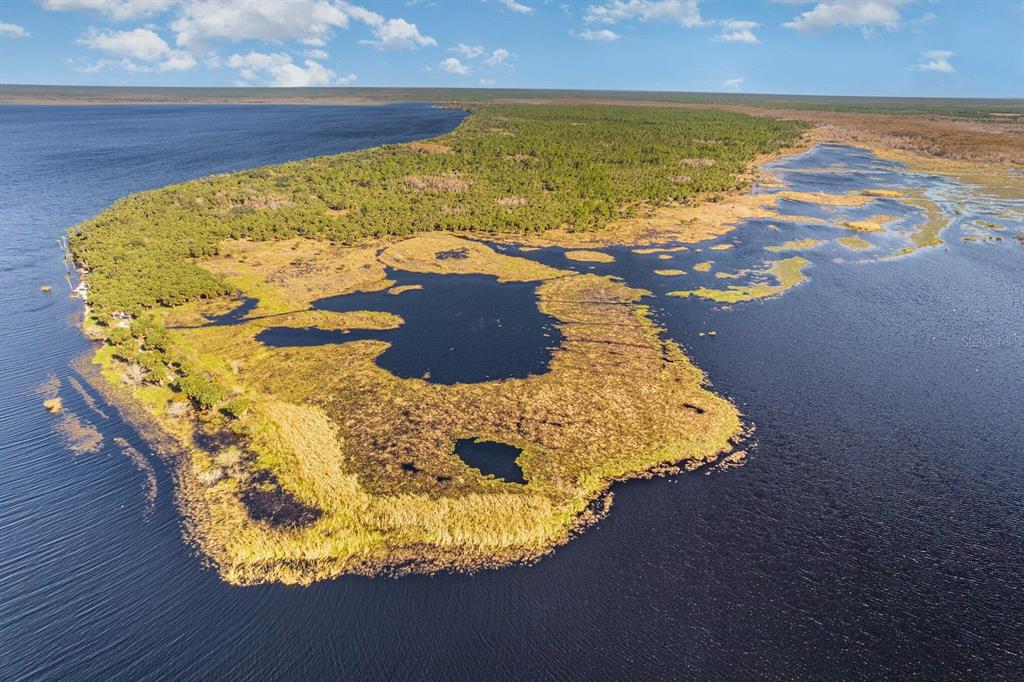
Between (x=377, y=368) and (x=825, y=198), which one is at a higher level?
(x=825, y=198)

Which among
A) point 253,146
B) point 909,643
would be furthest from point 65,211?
point 909,643

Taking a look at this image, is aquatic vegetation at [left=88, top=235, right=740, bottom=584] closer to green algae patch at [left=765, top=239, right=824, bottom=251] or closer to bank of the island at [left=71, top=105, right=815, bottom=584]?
bank of the island at [left=71, top=105, right=815, bottom=584]

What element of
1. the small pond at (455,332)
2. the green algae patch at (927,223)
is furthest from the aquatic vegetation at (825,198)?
the small pond at (455,332)

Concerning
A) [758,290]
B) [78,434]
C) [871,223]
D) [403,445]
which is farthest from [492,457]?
[871,223]

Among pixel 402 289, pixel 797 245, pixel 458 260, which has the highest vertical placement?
pixel 797 245

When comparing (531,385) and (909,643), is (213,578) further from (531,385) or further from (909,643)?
(909,643)

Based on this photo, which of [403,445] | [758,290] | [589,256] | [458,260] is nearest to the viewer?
[403,445]

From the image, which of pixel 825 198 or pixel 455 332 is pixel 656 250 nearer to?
pixel 455 332
